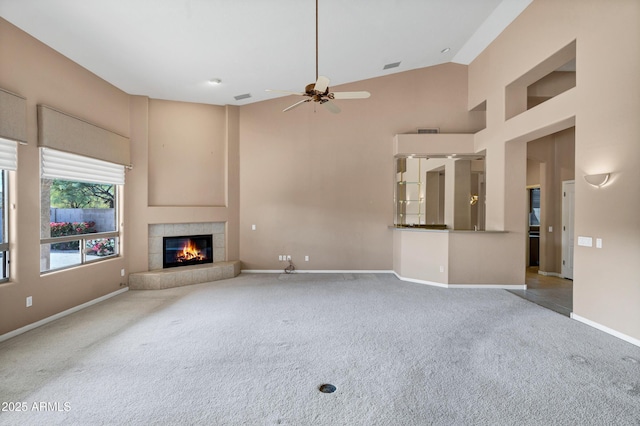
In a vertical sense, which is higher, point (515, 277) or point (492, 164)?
point (492, 164)

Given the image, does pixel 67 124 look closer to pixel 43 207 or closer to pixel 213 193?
pixel 43 207

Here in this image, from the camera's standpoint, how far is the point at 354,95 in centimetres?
380

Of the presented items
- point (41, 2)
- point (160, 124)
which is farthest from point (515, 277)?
point (41, 2)

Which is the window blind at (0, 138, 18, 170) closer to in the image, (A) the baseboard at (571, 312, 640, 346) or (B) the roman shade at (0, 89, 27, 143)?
(B) the roman shade at (0, 89, 27, 143)

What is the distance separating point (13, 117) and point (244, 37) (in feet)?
9.44

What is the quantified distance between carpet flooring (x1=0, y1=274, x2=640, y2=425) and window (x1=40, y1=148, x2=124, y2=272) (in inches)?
35.6

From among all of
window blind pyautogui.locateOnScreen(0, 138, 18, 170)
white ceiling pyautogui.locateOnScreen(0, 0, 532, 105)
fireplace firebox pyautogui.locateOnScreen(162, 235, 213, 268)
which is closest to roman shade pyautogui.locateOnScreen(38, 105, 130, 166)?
window blind pyautogui.locateOnScreen(0, 138, 18, 170)

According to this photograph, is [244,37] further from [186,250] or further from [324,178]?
[186,250]

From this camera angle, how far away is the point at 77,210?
4828 millimetres

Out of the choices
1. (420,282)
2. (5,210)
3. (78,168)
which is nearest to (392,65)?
(420,282)

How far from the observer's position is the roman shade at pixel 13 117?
11.3 ft

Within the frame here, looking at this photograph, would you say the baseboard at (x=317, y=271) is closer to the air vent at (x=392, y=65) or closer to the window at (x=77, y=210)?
the window at (x=77, y=210)

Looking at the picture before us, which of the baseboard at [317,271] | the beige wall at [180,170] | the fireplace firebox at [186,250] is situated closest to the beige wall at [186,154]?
the beige wall at [180,170]

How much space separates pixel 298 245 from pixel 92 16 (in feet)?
16.5
